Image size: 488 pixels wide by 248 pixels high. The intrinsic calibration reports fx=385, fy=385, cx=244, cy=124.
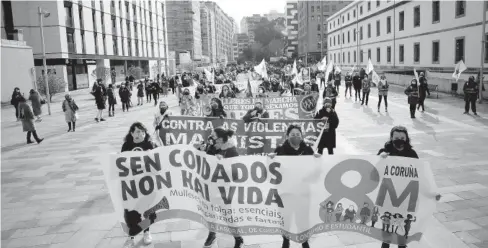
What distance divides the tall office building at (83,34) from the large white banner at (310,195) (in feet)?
105

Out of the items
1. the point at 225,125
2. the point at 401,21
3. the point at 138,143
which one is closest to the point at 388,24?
the point at 401,21

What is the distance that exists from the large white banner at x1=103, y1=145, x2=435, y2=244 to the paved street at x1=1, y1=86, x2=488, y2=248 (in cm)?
100

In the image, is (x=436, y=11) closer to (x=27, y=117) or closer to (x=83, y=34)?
(x=27, y=117)

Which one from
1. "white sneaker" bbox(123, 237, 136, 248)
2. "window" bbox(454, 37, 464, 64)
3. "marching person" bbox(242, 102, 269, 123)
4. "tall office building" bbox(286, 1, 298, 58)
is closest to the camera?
"white sneaker" bbox(123, 237, 136, 248)

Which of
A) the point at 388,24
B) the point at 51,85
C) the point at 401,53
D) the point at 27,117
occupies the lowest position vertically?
the point at 27,117

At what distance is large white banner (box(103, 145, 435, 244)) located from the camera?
4336mm

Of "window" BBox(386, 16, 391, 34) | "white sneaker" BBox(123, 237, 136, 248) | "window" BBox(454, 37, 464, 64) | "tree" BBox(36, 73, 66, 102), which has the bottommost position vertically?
"white sneaker" BBox(123, 237, 136, 248)

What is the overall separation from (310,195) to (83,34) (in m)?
45.9

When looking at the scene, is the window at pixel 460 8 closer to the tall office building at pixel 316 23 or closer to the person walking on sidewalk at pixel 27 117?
the person walking on sidewalk at pixel 27 117

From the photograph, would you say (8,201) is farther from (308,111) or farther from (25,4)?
(25,4)

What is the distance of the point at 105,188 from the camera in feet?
27.0

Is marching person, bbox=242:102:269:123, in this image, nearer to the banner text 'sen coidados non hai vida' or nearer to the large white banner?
the banner text 'sen coidados non hai vida'

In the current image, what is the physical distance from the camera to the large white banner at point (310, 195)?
Answer: 171 inches

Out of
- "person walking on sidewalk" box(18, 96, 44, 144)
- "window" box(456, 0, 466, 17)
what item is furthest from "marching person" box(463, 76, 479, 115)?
"person walking on sidewalk" box(18, 96, 44, 144)
